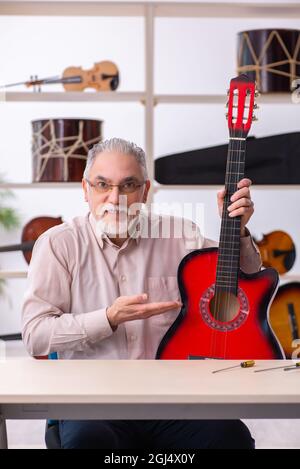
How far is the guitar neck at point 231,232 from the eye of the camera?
1.78 meters

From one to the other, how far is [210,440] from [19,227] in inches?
105

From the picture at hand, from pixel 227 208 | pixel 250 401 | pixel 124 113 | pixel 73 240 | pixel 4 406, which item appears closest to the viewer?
pixel 250 401

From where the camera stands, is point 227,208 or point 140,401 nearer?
point 140,401

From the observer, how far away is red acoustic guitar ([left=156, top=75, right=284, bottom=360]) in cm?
178

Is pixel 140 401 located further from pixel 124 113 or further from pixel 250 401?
pixel 124 113

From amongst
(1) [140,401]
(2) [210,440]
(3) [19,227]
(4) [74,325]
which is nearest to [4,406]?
(1) [140,401]

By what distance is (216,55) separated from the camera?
415 centimetres

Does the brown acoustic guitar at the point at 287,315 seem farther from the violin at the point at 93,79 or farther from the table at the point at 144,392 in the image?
the table at the point at 144,392

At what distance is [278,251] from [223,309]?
1781mm

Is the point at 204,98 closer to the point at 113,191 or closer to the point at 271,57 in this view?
the point at 271,57

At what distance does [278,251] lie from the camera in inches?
140

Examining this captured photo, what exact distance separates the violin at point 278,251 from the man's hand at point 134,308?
187 cm

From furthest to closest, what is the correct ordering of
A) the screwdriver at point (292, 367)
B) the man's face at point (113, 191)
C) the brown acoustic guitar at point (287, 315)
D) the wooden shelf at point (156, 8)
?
1. the brown acoustic guitar at point (287, 315)
2. the wooden shelf at point (156, 8)
3. the man's face at point (113, 191)
4. the screwdriver at point (292, 367)

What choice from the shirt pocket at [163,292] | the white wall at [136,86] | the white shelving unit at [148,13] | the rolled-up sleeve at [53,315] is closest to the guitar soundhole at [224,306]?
the shirt pocket at [163,292]
